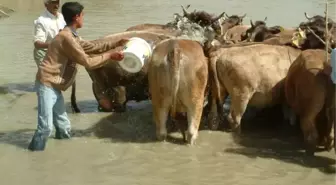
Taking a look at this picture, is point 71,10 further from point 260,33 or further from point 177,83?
point 260,33

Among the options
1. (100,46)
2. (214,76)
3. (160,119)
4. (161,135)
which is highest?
(100,46)

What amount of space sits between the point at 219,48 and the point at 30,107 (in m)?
3.52

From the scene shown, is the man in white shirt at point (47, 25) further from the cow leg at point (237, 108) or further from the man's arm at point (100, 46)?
the cow leg at point (237, 108)

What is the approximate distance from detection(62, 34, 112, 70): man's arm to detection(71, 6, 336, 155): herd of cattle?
28.3 inches

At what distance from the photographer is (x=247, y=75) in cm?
788

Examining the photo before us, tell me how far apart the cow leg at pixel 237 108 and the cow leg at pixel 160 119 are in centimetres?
94

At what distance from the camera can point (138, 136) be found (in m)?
8.28

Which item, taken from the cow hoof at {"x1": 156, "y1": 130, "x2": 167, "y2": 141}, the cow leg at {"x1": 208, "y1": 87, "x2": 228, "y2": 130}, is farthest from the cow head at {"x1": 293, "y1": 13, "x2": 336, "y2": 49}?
the cow hoof at {"x1": 156, "y1": 130, "x2": 167, "y2": 141}

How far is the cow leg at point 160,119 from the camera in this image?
25.1ft

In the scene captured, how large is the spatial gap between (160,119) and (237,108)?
1047mm

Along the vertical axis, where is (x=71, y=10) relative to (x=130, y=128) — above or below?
above

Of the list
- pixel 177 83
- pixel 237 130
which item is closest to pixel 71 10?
pixel 177 83

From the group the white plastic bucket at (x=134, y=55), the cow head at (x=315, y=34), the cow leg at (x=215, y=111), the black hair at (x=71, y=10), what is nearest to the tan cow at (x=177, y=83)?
the white plastic bucket at (x=134, y=55)

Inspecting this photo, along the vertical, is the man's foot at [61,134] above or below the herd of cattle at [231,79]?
below
